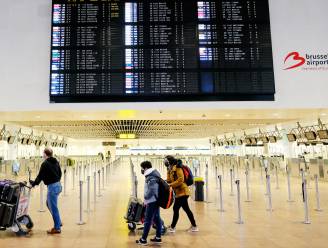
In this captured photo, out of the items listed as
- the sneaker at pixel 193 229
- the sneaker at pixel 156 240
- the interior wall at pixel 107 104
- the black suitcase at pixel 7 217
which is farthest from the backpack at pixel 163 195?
the black suitcase at pixel 7 217

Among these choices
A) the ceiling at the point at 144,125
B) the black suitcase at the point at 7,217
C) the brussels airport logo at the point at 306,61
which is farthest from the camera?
the ceiling at the point at 144,125

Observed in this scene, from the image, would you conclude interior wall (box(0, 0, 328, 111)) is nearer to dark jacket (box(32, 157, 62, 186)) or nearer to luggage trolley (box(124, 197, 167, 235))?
dark jacket (box(32, 157, 62, 186))

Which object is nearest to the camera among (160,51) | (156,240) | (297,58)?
(156,240)

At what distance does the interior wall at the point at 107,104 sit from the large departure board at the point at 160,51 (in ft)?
1.06

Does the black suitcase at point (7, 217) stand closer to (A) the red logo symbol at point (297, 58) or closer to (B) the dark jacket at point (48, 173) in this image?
(B) the dark jacket at point (48, 173)

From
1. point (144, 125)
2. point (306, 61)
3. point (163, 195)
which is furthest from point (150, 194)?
point (144, 125)

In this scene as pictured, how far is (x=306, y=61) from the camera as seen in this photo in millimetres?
6934

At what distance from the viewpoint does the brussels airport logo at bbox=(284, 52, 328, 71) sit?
6.91m

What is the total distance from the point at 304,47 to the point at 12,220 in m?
7.34

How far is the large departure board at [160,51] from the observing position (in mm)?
6449

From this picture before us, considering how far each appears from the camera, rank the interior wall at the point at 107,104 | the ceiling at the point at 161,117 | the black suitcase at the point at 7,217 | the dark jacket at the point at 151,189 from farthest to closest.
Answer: the ceiling at the point at 161,117 → the interior wall at the point at 107,104 → the black suitcase at the point at 7,217 → the dark jacket at the point at 151,189

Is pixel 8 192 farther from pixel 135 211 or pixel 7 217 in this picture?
pixel 135 211

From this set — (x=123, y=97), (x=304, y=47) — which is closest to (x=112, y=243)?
(x=123, y=97)

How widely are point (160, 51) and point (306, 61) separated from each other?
3.53 meters
